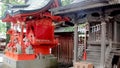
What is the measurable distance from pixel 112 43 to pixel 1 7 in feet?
59.0

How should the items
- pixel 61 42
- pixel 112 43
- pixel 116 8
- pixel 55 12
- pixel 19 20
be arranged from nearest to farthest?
pixel 116 8 → pixel 112 43 → pixel 55 12 → pixel 19 20 → pixel 61 42

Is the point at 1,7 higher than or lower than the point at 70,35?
higher

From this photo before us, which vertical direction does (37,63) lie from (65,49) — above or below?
below

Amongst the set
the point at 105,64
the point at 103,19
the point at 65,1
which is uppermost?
the point at 65,1

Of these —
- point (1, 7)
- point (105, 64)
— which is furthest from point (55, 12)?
point (1, 7)

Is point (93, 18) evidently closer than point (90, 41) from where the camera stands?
Yes

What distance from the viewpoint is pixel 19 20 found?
47.9ft

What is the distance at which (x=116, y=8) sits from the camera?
29.0 feet

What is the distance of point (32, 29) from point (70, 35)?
123 inches

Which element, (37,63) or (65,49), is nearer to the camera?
(37,63)

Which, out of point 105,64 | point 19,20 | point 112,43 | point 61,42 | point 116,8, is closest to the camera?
point 116,8

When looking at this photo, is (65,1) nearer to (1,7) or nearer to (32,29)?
(32,29)

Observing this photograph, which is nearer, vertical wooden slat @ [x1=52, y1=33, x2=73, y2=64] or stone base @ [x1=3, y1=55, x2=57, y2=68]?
stone base @ [x1=3, y1=55, x2=57, y2=68]

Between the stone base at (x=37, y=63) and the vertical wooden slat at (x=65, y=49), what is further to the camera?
the vertical wooden slat at (x=65, y=49)
